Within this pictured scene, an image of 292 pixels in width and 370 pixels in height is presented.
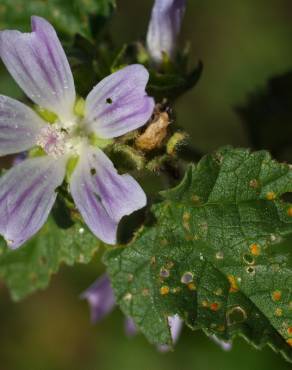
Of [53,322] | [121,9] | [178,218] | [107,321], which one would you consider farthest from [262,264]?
[121,9]

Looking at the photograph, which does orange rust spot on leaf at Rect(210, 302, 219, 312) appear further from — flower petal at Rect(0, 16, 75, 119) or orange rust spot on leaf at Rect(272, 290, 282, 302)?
flower petal at Rect(0, 16, 75, 119)

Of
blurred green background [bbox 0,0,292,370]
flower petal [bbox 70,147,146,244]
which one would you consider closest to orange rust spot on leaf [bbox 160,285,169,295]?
flower petal [bbox 70,147,146,244]

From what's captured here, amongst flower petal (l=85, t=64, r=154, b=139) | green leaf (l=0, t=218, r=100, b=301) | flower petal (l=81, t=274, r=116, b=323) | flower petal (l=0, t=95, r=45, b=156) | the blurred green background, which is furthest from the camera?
the blurred green background

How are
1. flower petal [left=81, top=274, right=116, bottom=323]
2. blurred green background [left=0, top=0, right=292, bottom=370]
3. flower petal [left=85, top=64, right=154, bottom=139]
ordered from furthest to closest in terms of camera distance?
blurred green background [left=0, top=0, right=292, bottom=370]
flower petal [left=81, top=274, right=116, bottom=323]
flower petal [left=85, top=64, right=154, bottom=139]

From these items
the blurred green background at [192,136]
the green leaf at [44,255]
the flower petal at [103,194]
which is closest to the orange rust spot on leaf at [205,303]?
the flower petal at [103,194]

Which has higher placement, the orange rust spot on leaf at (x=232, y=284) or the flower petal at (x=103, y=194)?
the flower petal at (x=103, y=194)

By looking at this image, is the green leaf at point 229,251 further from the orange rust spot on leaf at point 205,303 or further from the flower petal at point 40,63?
the flower petal at point 40,63
